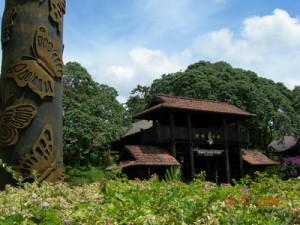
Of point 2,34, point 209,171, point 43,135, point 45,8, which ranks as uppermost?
point 45,8

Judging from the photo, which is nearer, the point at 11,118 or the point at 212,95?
the point at 11,118

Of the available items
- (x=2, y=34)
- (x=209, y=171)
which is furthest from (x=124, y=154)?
(x=2, y=34)

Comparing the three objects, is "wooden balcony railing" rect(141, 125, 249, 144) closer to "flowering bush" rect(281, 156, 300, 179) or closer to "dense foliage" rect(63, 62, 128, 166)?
"dense foliage" rect(63, 62, 128, 166)

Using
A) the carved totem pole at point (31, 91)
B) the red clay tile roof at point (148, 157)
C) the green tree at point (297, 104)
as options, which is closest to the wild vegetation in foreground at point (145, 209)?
the carved totem pole at point (31, 91)

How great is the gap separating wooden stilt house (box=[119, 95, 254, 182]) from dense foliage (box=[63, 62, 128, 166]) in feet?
6.20

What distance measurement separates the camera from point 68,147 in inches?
877

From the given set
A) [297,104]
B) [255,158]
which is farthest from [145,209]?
[297,104]

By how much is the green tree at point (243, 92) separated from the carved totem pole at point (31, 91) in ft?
76.0

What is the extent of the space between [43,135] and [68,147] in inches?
661

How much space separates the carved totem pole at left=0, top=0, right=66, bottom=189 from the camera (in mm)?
5715

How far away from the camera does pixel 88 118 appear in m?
22.7

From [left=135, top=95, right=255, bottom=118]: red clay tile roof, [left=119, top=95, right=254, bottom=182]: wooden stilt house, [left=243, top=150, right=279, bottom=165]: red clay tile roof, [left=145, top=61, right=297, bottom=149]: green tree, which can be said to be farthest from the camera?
[left=145, top=61, right=297, bottom=149]: green tree

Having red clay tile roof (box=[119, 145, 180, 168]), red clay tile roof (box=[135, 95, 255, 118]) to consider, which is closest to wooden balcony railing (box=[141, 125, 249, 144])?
red clay tile roof (box=[119, 145, 180, 168])

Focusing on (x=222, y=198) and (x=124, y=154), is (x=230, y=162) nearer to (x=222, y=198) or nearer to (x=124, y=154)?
(x=124, y=154)
